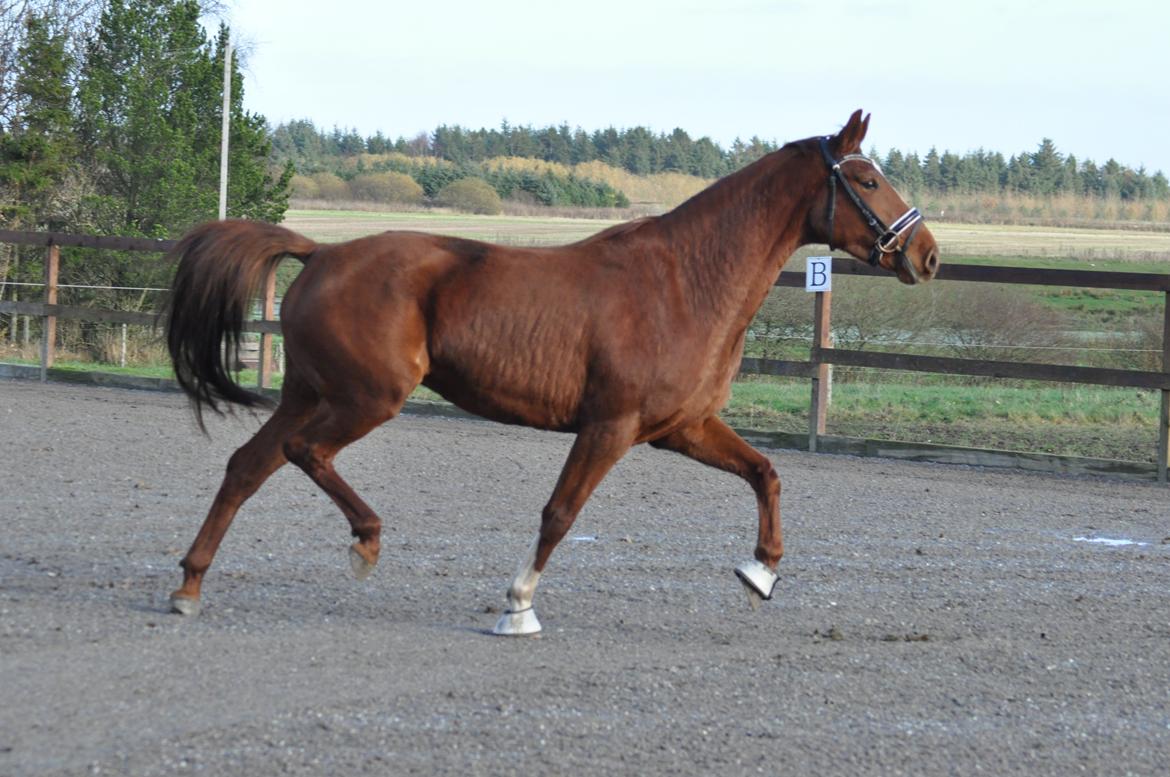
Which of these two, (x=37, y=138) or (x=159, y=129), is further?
(x=159, y=129)

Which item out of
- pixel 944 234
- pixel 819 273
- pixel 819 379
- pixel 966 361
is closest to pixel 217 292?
pixel 819 273

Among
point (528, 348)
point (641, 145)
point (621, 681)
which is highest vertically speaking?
point (641, 145)

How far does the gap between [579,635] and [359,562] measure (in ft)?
3.11

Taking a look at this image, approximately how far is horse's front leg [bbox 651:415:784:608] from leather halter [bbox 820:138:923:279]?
0.94 m

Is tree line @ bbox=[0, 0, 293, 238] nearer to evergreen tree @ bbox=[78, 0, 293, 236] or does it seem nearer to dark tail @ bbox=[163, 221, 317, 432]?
Answer: evergreen tree @ bbox=[78, 0, 293, 236]

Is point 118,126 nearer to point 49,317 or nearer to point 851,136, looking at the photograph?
point 49,317

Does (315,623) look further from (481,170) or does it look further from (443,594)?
(481,170)

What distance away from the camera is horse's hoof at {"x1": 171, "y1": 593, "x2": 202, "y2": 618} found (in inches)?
215

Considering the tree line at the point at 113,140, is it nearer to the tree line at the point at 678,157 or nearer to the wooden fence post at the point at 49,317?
the wooden fence post at the point at 49,317

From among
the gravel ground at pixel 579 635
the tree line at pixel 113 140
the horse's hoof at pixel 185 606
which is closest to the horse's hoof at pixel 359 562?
the gravel ground at pixel 579 635

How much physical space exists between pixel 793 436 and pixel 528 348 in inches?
275

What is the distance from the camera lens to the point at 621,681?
4766 millimetres

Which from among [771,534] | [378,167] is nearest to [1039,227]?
[378,167]

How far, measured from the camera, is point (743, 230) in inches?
234
